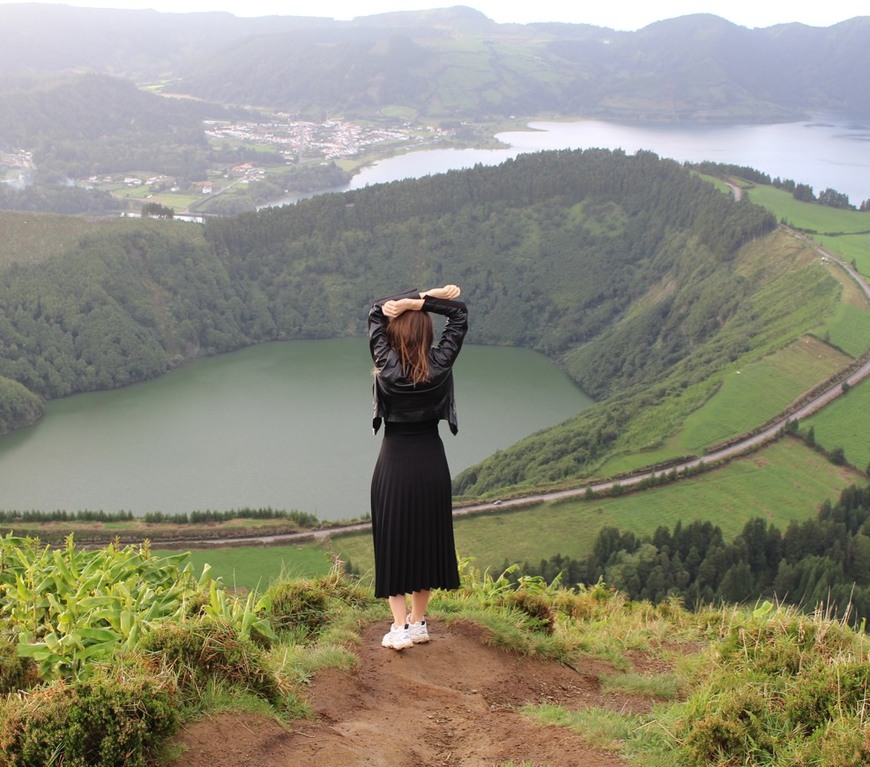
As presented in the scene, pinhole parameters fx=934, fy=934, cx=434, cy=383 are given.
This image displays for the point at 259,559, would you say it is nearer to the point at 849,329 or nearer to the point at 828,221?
the point at 849,329

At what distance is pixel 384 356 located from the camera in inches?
264

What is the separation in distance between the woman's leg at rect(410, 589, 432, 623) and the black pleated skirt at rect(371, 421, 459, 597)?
3.3 inches

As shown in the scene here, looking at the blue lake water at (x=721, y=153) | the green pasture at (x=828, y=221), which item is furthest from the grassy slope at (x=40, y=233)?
the green pasture at (x=828, y=221)

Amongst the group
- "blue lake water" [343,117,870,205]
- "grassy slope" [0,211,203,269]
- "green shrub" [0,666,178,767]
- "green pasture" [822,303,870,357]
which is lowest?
"green pasture" [822,303,870,357]

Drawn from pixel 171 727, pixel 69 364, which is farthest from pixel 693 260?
pixel 171 727

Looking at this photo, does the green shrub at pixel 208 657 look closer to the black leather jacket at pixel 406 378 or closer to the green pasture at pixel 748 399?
the black leather jacket at pixel 406 378

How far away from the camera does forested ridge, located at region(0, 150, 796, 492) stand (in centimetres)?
7294

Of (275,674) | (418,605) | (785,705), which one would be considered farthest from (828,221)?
(275,674)

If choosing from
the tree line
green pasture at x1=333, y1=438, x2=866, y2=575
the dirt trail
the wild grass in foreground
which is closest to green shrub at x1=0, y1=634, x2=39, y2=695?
the wild grass in foreground

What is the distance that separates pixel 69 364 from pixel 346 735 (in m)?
72.5

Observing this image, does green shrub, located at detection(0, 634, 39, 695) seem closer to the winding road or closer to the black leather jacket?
the black leather jacket

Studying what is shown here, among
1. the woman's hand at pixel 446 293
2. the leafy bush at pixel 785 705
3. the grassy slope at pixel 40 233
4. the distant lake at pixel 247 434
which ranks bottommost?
the distant lake at pixel 247 434

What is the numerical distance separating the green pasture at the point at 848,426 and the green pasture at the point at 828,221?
18.9 meters

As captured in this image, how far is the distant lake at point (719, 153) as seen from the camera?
139750 mm
